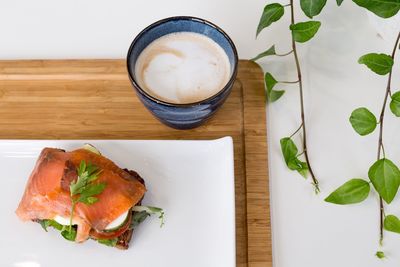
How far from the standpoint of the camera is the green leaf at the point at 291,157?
1.27m

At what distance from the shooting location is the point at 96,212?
3.69 feet

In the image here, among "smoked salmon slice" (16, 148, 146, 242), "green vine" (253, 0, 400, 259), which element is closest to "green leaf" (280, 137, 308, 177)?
"green vine" (253, 0, 400, 259)

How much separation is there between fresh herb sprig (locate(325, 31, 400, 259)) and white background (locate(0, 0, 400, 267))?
0.03m

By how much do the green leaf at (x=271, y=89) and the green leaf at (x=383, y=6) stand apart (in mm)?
260

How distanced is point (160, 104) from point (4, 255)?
440 mm

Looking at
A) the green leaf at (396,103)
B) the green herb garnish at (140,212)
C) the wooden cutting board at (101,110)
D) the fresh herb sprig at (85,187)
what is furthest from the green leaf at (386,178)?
the fresh herb sprig at (85,187)

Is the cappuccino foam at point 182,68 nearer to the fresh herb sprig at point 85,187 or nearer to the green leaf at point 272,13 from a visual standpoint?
the green leaf at point 272,13

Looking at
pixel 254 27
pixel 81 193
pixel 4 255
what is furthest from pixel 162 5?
pixel 4 255

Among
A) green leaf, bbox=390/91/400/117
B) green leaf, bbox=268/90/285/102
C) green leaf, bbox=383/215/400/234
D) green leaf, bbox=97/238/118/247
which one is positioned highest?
green leaf, bbox=390/91/400/117

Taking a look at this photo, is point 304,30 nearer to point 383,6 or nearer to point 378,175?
point 383,6

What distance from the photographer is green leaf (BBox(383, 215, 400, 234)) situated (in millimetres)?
1188

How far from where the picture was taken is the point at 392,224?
1191 millimetres

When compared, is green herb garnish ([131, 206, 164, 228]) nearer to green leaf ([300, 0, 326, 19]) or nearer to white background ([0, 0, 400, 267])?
white background ([0, 0, 400, 267])

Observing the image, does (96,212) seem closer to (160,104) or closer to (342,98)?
(160,104)
